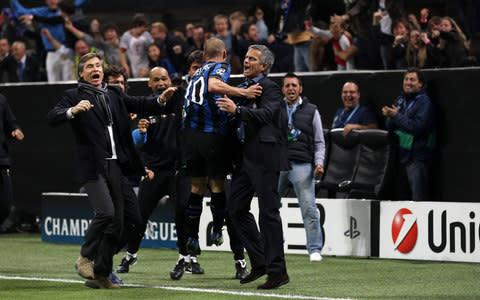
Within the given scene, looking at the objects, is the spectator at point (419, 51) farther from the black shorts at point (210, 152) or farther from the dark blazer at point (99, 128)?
the dark blazer at point (99, 128)

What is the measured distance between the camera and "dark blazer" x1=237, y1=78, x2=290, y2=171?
8719 millimetres

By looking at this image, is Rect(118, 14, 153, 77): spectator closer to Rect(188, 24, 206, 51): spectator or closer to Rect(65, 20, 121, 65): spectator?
Rect(65, 20, 121, 65): spectator

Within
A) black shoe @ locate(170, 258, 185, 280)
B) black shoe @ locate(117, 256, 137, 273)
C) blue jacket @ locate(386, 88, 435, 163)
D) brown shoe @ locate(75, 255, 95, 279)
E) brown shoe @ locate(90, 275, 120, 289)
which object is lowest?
black shoe @ locate(117, 256, 137, 273)

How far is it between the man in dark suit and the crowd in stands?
0.02 m

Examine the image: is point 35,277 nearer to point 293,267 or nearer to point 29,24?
point 293,267

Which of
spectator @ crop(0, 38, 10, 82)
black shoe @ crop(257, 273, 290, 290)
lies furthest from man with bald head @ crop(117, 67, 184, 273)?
spectator @ crop(0, 38, 10, 82)

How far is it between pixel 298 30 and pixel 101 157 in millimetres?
7250

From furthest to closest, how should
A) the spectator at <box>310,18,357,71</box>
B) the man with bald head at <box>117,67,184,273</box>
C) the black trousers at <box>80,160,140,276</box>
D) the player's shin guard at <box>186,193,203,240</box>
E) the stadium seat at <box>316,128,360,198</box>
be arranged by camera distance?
the spectator at <box>310,18,357,71</box>
the stadium seat at <box>316,128,360,198</box>
the man with bald head at <box>117,67,184,273</box>
the player's shin guard at <box>186,193,203,240</box>
the black trousers at <box>80,160,140,276</box>

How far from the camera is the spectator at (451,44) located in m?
13.4

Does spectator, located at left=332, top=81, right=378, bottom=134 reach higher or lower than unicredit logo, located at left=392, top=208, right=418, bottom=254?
higher

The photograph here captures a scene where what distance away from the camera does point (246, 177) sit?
8906mm

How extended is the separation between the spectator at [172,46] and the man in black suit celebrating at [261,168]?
7.62 meters

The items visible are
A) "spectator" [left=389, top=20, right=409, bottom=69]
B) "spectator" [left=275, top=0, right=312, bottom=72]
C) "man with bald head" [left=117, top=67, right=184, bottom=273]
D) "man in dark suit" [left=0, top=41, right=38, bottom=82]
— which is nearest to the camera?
"man with bald head" [left=117, top=67, right=184, bottom=273]

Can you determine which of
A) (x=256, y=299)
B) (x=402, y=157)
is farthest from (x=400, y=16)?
(x=256, y=299)
